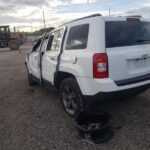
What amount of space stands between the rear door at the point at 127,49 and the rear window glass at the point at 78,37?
434 millimetres

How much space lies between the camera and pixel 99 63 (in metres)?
3.35

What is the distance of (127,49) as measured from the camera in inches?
A: 140

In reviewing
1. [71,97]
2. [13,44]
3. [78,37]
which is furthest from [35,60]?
[13,44]

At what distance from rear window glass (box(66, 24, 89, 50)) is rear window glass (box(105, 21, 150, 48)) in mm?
423

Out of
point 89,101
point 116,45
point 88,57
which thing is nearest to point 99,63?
point 88,57

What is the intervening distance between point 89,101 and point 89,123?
49 cm

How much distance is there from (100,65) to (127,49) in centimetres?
59

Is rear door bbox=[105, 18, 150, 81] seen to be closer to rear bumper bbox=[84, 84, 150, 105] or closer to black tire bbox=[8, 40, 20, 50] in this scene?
rear bumper bbox=[84, 84, 150, 105]

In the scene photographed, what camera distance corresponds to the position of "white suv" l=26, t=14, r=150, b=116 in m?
3.40

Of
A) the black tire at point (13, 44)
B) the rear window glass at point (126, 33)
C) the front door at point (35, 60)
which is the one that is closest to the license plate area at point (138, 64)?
the rear window glass at point (126, 33)

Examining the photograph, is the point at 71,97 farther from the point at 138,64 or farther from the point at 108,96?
the point at 138,64

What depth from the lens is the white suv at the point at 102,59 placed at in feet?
11.1

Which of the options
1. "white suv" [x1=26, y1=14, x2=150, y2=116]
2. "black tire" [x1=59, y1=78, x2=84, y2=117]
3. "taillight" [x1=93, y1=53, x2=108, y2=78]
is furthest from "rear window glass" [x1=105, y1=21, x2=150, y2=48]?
"black tire" [x1=59, y1=78, x2=84, y2=117]

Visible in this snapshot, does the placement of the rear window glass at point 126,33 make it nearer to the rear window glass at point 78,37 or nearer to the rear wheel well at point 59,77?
the rear window glass at point 78,37
